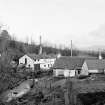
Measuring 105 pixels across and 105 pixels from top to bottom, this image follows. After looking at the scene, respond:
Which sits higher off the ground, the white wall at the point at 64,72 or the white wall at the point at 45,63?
the white wall at the point at 45,63

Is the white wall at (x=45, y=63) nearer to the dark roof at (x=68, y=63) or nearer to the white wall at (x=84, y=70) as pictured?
the dark roof at (x=68, y=63)

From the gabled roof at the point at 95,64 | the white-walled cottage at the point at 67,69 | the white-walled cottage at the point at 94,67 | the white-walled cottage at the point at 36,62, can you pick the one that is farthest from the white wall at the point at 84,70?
the white-walled cottage at the point at 36,62

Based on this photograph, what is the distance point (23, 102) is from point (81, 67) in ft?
58.5

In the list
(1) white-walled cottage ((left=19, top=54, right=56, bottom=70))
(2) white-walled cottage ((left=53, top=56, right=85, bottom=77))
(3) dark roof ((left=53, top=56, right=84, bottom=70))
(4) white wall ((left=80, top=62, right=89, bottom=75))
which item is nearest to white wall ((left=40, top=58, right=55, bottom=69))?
(1) white-walled cottage ((left=19, top=54, right=56, bottom=70))

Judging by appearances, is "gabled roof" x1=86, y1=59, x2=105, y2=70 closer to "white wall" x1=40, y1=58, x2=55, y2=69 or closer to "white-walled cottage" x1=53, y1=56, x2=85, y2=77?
"white-walled cottage" x1=53, y1=56, x2=85, y2=77

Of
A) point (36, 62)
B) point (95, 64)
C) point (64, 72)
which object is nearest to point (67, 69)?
point (64, 72)

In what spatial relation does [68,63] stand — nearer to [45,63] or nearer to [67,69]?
[67,69]

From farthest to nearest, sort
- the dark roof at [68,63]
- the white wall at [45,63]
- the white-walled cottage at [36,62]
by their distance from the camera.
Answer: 1. the white wall at [45,63]
2. the white-walled cottage at [36,62]
3. the dark roof at [68,63]

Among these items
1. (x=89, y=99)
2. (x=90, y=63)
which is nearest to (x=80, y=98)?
(x=89, y=99)

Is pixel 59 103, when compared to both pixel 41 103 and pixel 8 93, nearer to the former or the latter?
pixel 41 103

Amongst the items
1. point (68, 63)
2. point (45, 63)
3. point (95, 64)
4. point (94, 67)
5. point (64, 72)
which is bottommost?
point (64, 72)

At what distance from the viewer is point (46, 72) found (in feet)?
119

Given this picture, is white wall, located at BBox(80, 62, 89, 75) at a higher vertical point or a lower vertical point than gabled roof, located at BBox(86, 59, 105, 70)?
lower

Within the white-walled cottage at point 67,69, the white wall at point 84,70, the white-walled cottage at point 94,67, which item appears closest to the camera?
the white-walled cottage at point 94,67
